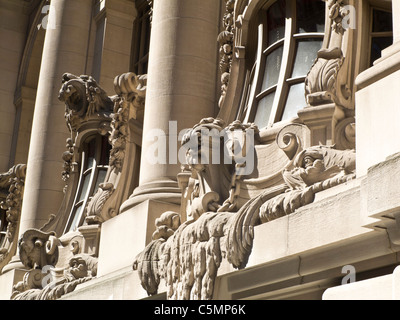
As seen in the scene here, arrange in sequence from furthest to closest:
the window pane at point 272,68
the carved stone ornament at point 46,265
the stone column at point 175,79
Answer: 1. the carved stone ornament at point 46,265
2. the stone column at point 175,79
3. the window pane at point 272,68

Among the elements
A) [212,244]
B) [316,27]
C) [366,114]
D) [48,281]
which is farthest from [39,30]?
[366,114]

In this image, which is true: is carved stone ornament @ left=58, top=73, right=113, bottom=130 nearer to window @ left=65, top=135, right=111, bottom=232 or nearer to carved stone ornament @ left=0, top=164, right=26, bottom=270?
window @ left=65, top=135, right=111, bottom=232

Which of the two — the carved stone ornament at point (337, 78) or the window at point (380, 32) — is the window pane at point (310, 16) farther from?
the window at point (380, 32)

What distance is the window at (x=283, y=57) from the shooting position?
14656 mm

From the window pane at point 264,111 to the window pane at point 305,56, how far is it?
2.21 ft

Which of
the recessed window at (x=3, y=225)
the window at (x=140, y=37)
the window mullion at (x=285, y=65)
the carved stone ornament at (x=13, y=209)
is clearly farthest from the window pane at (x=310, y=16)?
the recessed window at (x=3, y=225)

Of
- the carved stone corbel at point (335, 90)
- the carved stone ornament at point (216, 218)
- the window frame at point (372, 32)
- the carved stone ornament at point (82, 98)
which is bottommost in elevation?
the carved stone ornament at point (216, 218)

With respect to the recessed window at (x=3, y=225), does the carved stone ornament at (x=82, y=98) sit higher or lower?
higher

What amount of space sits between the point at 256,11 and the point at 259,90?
165 centimetres

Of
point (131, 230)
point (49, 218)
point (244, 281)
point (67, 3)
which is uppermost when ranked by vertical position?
point (67, 3)

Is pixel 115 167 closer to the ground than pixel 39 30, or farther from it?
closer to the ground

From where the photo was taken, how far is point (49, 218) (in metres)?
A: 25.3

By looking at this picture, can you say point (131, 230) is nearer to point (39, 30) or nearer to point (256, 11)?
point (256, 11)

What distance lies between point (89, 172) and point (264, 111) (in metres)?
9.57
